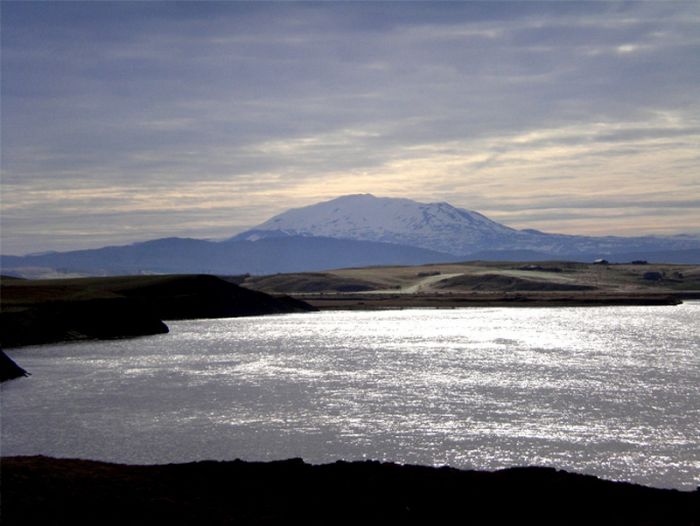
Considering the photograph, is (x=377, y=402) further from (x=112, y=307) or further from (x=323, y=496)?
(x=112, y=307)

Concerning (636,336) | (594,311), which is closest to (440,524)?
(636,336)

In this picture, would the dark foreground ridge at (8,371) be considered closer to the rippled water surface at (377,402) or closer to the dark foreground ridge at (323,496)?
the rippled water surface at (377,402)

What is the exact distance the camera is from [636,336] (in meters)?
95.8

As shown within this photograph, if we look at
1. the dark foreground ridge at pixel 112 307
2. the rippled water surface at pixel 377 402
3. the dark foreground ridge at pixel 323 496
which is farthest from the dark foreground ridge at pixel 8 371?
the dark foreground ridge at pixel 323 496

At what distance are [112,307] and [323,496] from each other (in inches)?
3384

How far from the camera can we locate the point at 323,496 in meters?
25.1

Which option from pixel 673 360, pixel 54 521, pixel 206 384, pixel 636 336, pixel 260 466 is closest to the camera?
pixel 54 521

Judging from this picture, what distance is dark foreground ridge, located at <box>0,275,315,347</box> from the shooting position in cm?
9150

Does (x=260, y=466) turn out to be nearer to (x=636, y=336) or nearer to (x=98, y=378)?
(x=98, y=378)

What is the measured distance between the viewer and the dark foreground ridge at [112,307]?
91.5 meters

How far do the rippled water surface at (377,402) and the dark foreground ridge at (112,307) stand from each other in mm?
6775

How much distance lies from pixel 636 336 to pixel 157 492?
82129 mm

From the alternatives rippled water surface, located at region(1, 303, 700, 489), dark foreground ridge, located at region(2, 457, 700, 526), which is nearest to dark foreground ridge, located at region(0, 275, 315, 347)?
rippled water surface, located at region(1, 303, 700, 489)

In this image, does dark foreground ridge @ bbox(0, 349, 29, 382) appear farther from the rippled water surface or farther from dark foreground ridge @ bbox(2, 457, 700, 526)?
dark foreground ridge @ bbox(2, 457, 700, 526)
